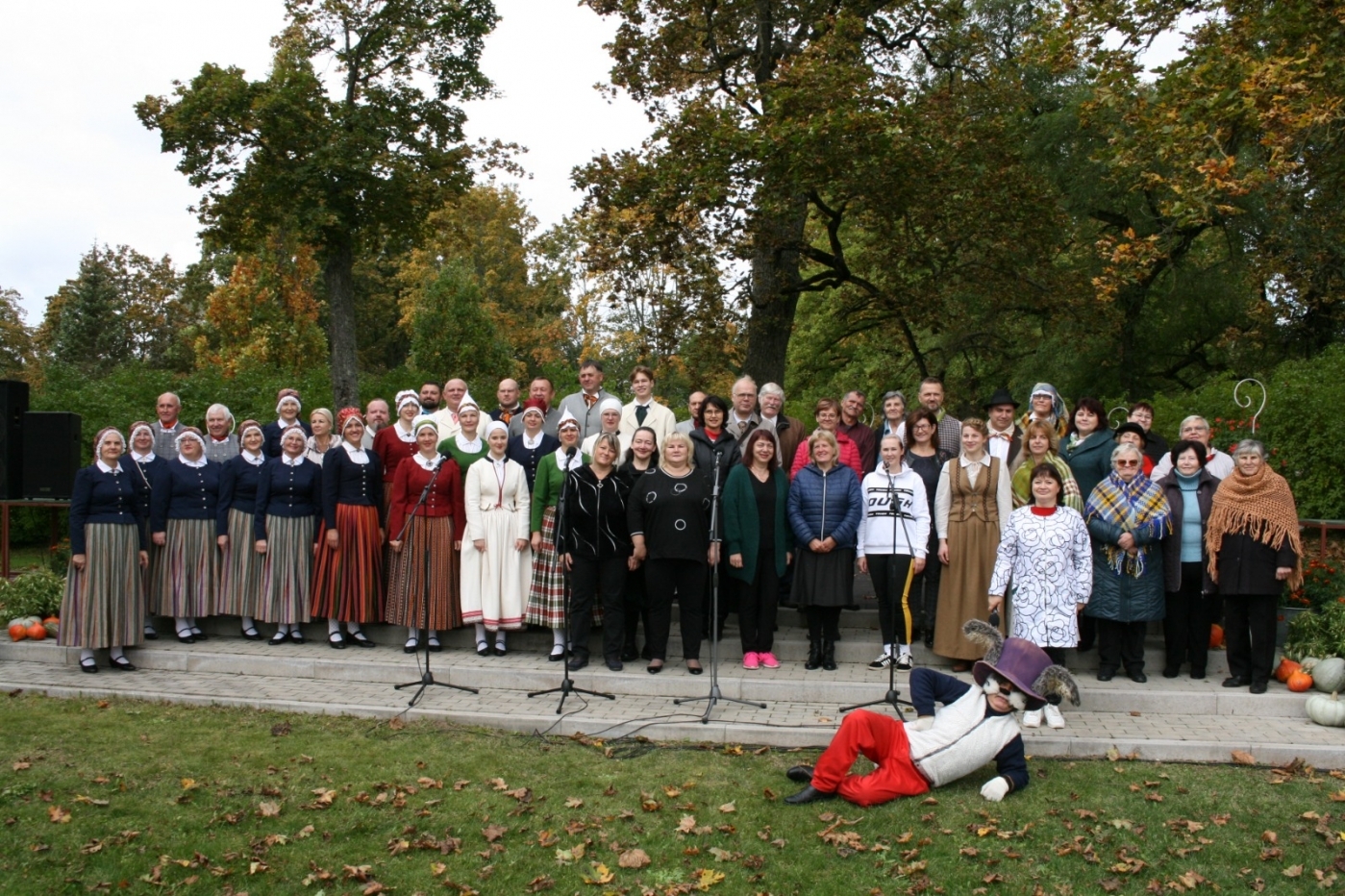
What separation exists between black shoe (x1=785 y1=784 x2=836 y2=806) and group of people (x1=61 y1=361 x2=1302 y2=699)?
1.67 m

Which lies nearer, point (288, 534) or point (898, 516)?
point (898, 516)

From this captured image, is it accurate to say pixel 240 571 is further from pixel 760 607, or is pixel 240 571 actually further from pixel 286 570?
pixel 760 607

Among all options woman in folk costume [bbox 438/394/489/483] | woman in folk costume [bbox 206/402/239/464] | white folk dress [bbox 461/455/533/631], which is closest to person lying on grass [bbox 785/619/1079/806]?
white folk dress [bbox 461/455/533/631]

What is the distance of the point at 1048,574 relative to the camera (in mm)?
7355

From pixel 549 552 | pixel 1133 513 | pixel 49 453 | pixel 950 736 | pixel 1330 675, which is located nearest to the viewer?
pixel 950 736

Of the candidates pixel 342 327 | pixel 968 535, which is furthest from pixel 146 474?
pixel 342 327

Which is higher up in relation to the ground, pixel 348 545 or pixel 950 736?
pixel 348 545

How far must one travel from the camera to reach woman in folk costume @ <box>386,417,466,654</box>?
880 cm

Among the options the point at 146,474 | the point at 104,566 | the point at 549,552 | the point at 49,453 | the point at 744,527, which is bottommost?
the point at 104,566

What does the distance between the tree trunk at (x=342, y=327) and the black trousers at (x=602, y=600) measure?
1192cm

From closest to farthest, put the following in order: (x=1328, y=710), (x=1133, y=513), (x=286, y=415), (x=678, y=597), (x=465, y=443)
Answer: (x=1328, y=710) → (x=1133, y=513) → (x=678, y=597) → (x=465, y=443) → (x=286, y=415)

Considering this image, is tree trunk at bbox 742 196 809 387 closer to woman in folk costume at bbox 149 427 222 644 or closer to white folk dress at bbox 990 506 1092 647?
white folk dress at bbox 990 506 1092 647

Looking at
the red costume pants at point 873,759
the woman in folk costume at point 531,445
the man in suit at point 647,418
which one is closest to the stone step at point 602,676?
the woman in folk costume at point 531,445

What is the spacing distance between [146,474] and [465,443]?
2.74 metres
